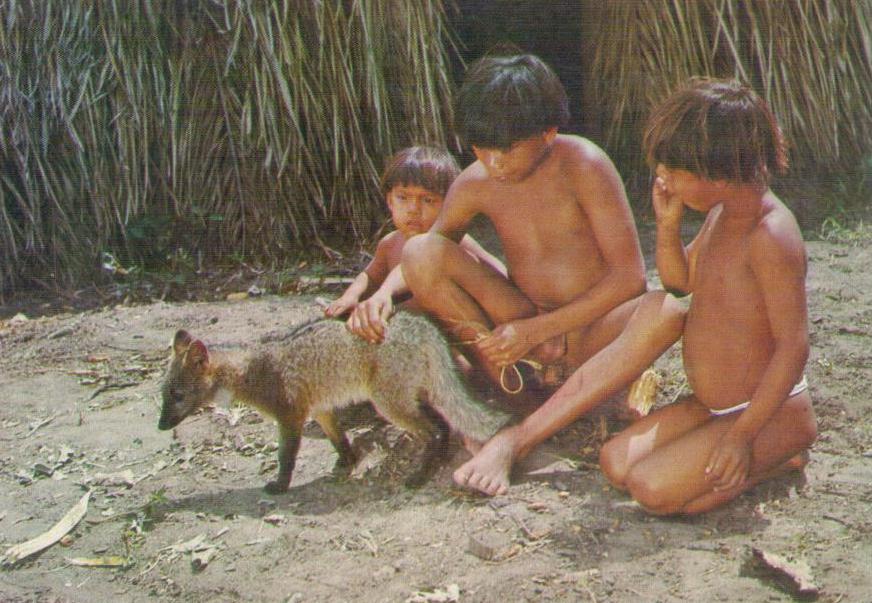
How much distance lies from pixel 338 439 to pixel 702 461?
4.10ft

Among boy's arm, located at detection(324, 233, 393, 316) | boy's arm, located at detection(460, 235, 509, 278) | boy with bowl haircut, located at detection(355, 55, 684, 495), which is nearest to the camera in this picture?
boy with bowl haircut, located at detection(355, 55, 684, 495)

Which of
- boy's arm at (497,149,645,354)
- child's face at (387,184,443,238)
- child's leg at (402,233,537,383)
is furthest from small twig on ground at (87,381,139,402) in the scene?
boy's arm at (497,149,645,354)

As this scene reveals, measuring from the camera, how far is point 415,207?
3.84 metres

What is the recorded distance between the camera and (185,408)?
3.37 meters

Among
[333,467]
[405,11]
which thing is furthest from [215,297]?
[333,467]

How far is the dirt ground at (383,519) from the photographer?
2.60m

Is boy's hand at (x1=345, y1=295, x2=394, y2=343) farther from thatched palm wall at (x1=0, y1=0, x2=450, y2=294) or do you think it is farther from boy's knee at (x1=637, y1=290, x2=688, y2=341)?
thatched palm wall at (x1=0, y1=0, x2=450, y2=294)

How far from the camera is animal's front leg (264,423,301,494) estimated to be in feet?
10.8

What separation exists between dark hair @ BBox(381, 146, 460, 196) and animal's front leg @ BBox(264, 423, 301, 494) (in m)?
1.09

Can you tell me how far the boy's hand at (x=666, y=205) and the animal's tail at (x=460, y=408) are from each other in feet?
2.81

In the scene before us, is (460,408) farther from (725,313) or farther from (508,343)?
(725,313)

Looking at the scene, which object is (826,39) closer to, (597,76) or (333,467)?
(597,76)

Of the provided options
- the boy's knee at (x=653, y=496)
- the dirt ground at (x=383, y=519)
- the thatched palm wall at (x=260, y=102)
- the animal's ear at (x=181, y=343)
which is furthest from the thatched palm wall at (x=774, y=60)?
the animal's ear at (x=181, y=343)

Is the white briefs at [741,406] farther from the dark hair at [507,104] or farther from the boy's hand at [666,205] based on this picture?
the dark hair at [507,104]
